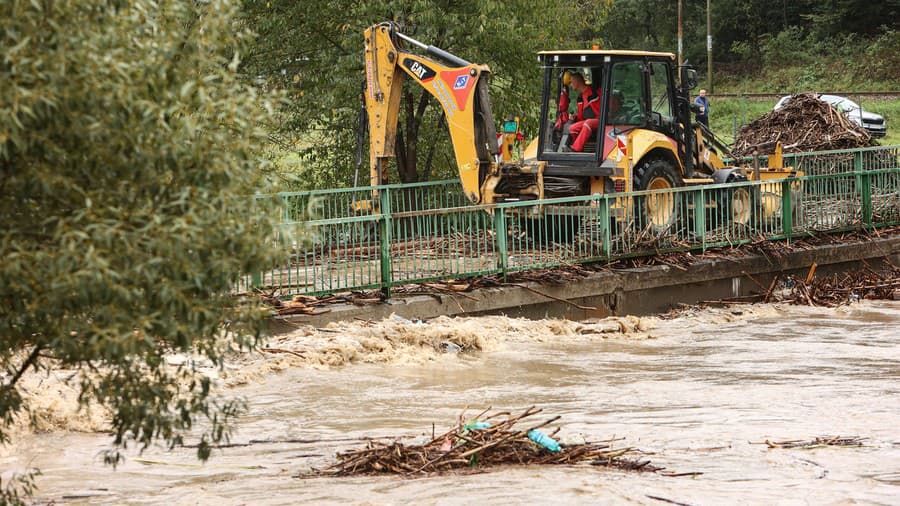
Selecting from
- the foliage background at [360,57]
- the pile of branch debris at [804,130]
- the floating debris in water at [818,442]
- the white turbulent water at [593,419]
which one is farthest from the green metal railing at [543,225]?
the floating debris in water at [818,442]

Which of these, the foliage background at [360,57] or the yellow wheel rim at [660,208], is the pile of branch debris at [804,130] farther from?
the yellow wheel rim at [660,208]

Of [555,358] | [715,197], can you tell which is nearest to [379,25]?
[715,197]

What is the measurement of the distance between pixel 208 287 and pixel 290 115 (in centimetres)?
1505

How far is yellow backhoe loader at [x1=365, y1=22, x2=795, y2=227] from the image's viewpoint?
1681 centimetres

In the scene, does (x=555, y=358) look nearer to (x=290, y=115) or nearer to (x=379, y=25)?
(x=379, y=25)

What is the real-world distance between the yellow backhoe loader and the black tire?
0.01 meters

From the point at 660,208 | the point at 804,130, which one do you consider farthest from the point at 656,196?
the point at 804,130

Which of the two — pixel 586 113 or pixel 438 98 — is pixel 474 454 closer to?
pixel 438 98

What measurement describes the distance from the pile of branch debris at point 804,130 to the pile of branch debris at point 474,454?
1792 cm

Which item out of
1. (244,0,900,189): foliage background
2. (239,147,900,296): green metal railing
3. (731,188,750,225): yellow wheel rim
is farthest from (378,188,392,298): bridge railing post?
(731,188,750,225): yellow wheel rim

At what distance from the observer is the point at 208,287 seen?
530cm

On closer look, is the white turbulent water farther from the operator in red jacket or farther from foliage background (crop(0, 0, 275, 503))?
the operator in red jacket

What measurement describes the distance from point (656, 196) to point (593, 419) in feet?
23.6

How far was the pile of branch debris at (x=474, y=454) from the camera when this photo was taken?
809cm
